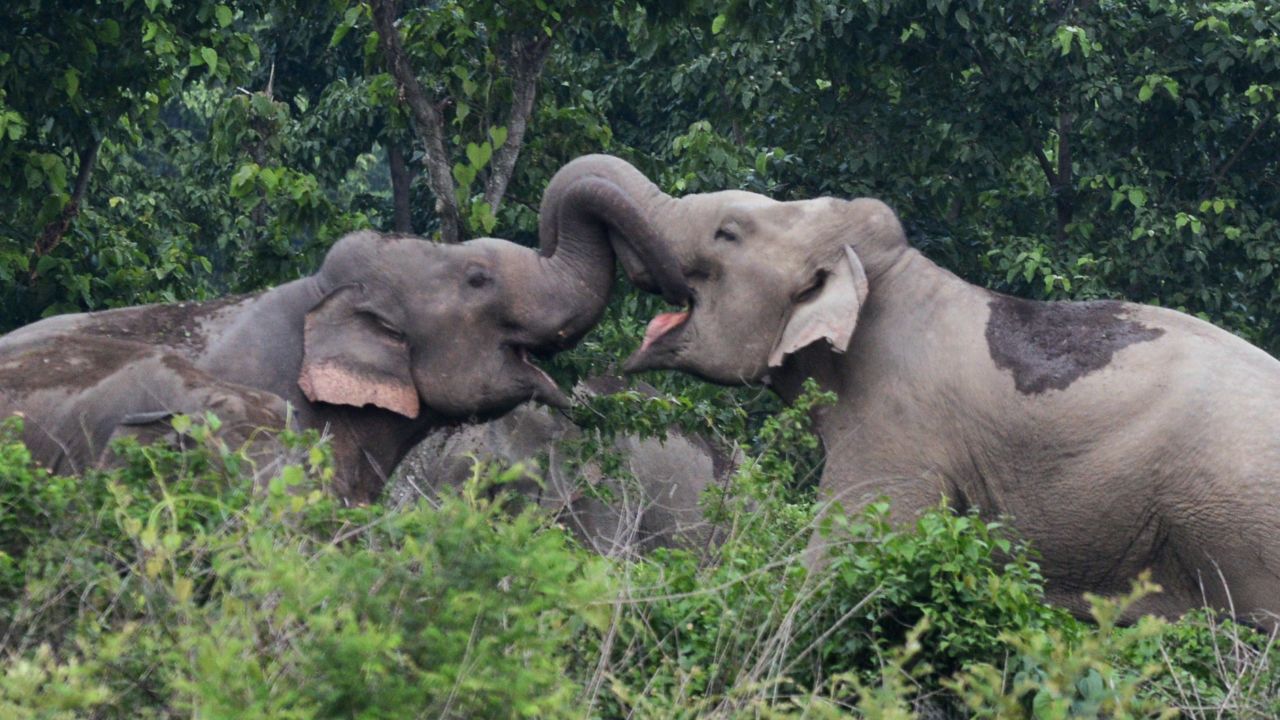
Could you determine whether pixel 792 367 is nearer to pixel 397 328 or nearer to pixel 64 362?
pixel 397 328

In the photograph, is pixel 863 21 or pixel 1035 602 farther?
pixel 863 21

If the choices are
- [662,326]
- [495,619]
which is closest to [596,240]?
[662,326]

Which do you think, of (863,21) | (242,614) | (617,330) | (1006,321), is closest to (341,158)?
(863,21)

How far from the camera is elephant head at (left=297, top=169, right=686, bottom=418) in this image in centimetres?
769

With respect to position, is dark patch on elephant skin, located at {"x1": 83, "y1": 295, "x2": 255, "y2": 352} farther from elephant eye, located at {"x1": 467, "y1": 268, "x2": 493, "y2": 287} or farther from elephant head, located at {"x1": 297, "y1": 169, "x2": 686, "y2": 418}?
elephant eye, located at {"x1": 467, "y1": 268, "x2": 493, "y2": 287}

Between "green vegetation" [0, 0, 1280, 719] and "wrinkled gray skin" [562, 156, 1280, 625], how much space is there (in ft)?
0.95

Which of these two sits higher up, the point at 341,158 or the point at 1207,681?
the point at 1207,681

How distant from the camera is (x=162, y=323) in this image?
7734mm

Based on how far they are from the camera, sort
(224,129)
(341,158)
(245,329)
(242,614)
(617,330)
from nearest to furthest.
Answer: (242,614), (245,329), (617,330), (224,129), (341,158)

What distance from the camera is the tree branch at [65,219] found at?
9094 mm

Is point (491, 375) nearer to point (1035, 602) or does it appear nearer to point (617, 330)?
point (617, 330)

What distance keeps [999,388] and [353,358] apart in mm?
2332

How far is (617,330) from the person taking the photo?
8922mm

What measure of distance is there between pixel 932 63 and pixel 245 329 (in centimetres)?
530
